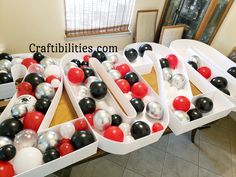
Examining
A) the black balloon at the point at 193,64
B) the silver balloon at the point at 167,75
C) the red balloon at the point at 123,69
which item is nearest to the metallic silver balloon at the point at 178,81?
the silver balloon at the point at 167,75

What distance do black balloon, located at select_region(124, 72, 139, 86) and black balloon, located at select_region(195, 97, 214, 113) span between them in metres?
0.49

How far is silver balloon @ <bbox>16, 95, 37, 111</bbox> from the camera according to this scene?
128 centimetres

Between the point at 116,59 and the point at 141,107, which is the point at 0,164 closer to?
the point at 141,107

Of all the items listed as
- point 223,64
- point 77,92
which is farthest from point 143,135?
point 223,64

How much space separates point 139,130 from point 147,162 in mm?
804

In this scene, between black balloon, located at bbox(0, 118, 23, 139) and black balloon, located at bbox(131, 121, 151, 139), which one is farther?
black balloon, located at bbox(131, 121, 151, 139)

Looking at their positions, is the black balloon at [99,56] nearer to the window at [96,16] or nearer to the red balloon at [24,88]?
the window at [96,16]

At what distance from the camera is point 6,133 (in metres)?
1.16

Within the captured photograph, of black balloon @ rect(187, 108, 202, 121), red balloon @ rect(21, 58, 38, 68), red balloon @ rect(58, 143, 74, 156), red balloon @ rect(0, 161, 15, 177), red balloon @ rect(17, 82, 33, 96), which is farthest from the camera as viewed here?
red balloon @ rect(21, 58, 38, 68)

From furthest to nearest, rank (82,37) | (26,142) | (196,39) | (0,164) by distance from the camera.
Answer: (196,39) → (82,37) → (26,142) → (0,164)

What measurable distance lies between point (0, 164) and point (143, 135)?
780 millimetres

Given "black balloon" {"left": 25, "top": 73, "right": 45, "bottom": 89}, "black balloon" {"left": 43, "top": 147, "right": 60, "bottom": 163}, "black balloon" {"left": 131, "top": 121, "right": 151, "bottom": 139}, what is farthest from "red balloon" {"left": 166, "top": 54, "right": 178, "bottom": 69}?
"black balloon" {"left": 43, "top": 147, "right": 60, "bottom": 163}

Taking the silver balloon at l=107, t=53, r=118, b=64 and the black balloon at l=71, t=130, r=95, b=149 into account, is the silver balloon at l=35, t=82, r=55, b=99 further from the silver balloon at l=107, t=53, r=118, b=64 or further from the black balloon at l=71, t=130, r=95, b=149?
the silver balloon at l=107, t=53, r=118, b=64

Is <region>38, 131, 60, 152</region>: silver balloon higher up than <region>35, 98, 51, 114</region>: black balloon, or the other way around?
<region>35, 98, 51, 114</region>: black balloon
